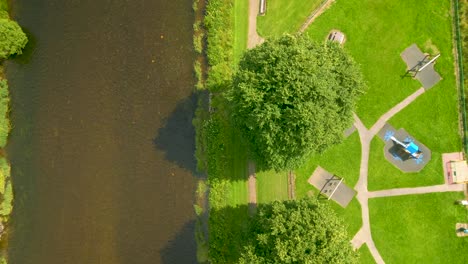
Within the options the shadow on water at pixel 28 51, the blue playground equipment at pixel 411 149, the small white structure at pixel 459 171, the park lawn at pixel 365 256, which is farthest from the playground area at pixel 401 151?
the shadow on water at pixel 28 51

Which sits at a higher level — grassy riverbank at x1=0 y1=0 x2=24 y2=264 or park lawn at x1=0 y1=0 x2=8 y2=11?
park lawn at x1=0 y1=0 x2=8 y2=11

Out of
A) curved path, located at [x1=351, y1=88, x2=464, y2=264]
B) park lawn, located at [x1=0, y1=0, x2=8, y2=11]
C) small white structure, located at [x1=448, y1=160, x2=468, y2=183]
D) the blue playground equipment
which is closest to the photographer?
the blue playground equipment

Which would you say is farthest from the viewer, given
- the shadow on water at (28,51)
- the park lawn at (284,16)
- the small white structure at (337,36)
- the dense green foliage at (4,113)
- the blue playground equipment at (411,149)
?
the shadow on water at (28,51)

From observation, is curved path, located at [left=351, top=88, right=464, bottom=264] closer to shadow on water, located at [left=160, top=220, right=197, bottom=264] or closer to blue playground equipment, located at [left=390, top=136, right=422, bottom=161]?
blue playground equipment, located at [left=390, top=136, right=422, bottom=161]

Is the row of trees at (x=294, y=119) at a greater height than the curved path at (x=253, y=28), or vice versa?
the curved path at (x=253, y=28)

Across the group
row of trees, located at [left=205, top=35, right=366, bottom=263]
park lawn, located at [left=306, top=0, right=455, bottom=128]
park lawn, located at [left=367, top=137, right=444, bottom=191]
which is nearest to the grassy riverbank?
row of trees, located at [left=205, top=35, right=366, bottom=263]

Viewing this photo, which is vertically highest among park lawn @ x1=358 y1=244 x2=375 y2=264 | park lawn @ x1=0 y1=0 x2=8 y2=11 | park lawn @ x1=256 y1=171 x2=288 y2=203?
park lawn @ x1=0 y1=0 x2=8 y2=11

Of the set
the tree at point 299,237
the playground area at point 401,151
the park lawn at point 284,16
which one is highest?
the park lawn at point 284,16

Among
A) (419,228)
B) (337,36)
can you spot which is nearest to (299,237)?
(419,228)

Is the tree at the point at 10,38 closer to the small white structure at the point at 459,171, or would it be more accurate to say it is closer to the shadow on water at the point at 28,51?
the shadow on water at the point at 28,51
